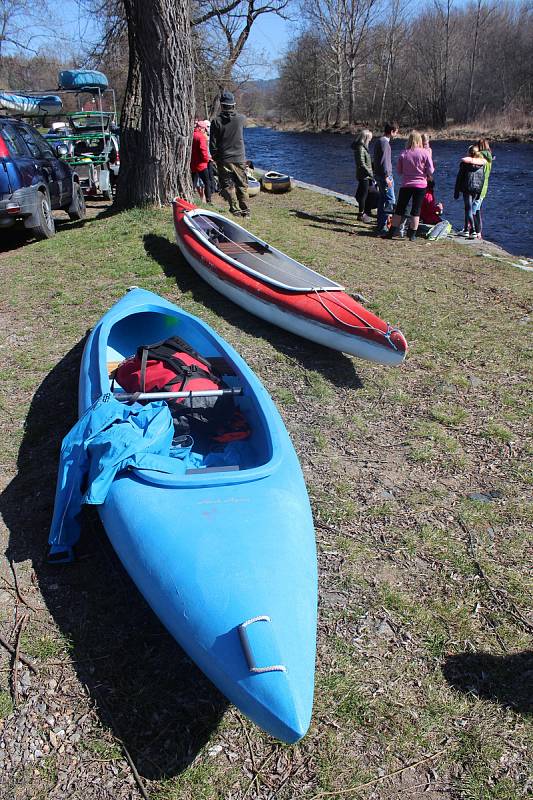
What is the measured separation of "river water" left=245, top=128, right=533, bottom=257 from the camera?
42.4 feet

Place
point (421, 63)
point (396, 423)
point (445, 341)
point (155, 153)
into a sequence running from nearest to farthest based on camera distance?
point (396, 423) < point (445, 341) < point (155, 153) < point (421, 63)

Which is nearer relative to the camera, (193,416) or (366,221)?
(193,416)

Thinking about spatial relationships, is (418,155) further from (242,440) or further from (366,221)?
(242,440)

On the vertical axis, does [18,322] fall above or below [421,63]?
below

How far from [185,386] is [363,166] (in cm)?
777

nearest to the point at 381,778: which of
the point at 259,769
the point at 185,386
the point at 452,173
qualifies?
the point at 259,769

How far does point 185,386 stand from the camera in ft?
12.9

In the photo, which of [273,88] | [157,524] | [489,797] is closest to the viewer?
[489,797]

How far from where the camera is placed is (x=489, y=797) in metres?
2.29

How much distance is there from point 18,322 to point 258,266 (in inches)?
99.6

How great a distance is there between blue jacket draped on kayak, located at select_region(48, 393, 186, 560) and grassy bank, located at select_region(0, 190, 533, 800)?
10.4 inches

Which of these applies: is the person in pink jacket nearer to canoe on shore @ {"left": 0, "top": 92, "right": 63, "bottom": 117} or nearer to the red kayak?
the red kayak

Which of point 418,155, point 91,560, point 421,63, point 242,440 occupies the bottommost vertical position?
point 91,560

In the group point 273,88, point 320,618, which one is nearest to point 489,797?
point 320,618
